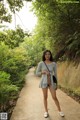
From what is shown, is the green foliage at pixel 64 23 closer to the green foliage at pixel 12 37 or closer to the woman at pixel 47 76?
the green foliage at pixel 12 37

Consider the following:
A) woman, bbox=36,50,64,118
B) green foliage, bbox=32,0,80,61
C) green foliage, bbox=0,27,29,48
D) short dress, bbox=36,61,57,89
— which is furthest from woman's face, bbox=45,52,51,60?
green foliage, bbox=32,0,80,61

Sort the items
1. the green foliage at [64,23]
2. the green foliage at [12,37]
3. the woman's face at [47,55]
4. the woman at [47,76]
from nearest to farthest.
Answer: the woman at [47,76] < the woman's face at [47,55] < the green foliage at [12,37] < the green foliage at [64,23]

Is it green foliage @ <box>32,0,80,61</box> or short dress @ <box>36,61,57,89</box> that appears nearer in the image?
short dress @ <box>36,61,57,89</box>

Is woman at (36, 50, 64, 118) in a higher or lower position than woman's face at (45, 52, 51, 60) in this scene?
lower

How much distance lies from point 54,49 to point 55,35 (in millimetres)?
2281

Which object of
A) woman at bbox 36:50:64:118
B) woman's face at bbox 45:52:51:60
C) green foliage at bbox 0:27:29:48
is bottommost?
woman at bbox 36:50:64:118

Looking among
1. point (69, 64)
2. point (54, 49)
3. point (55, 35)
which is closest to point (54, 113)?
point (69, 64)

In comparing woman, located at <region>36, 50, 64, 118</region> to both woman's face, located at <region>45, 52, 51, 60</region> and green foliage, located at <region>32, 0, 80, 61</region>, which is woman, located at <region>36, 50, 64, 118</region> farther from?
green foliage, located at <region>32, 0, 80, 61</region>

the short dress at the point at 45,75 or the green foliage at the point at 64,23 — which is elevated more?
the green foliage at the point at 64,23

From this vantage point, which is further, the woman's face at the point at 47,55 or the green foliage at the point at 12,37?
the green foliage at the point at 12,37

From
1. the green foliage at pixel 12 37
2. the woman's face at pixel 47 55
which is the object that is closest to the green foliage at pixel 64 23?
the green foliage at pixel 12 37

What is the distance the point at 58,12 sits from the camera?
15.3 meters

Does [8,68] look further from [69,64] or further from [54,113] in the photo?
[54,113]

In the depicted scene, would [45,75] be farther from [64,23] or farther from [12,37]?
[64,23]
